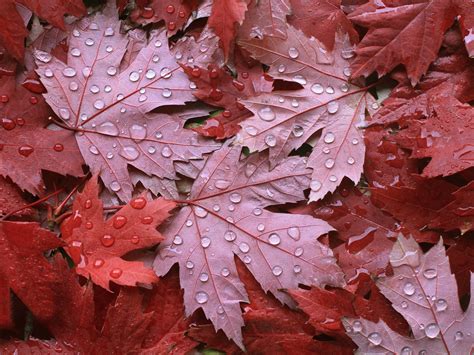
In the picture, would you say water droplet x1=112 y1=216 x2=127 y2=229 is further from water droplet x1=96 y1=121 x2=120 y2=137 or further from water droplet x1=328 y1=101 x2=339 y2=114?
water droplet x1=328 y1=101 x2=339 y2=114

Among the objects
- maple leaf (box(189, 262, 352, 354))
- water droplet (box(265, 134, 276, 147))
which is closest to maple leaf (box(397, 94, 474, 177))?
water droplet (box(265, 134, 276, 147))

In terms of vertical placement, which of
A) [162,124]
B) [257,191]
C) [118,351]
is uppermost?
[162,124]

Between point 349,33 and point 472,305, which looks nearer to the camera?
point 472,305

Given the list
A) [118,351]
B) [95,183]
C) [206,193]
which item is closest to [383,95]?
[206,193]

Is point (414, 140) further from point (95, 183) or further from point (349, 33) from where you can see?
point (95, 183)

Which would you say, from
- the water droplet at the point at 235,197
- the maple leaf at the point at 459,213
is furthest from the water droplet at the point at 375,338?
the water droplet at the point at 235,197

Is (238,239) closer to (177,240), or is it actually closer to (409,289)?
(177,240)

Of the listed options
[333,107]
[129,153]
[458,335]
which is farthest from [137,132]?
[458,335]
